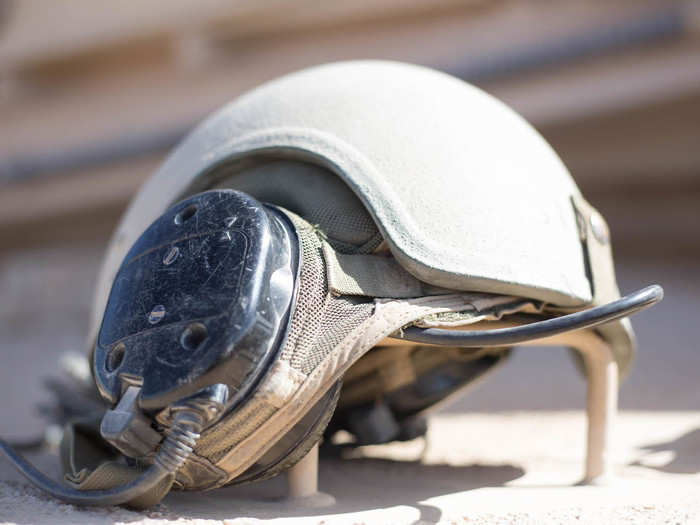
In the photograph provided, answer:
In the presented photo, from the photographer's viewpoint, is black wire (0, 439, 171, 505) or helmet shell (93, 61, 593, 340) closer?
black wire (0, 439, 171, 505)

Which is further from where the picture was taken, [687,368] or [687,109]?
[687,109]

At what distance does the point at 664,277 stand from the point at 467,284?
3330 mm

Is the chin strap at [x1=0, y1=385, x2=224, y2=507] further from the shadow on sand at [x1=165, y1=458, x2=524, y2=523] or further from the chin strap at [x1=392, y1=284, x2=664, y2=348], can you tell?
the chin strap at [x1=392, y1=284, x2=664, y2=348]

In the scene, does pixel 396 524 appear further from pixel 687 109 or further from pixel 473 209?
pixel 687 109

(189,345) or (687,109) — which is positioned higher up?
(687,109)

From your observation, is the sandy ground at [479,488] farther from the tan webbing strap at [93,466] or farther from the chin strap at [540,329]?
the chin strap at [540,329]

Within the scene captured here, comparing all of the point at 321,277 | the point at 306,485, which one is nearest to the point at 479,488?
the point at 306,485

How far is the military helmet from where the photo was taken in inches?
58.0

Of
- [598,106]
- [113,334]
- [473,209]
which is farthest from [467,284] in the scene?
[598,106]

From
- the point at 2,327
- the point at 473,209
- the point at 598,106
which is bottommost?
the point at 2,327

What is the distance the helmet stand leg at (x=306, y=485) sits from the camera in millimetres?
1727

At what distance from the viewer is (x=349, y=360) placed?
1.53m

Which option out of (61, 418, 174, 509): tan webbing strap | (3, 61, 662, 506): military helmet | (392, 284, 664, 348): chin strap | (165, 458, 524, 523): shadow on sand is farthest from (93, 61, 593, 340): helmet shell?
(165, 458, 524, 523): shadow on sand

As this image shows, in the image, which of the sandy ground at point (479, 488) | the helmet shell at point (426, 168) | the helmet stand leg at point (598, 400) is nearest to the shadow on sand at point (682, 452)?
the sandy ground at point (479, 488)
